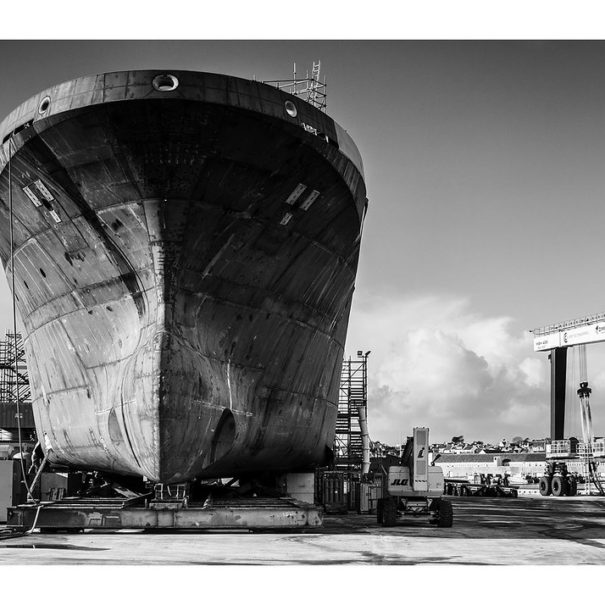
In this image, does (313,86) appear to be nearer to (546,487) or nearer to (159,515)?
(159,515)

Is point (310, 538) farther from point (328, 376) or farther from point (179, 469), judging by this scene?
point (328, 376)

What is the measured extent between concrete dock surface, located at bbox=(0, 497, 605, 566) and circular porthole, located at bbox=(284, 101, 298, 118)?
730cm

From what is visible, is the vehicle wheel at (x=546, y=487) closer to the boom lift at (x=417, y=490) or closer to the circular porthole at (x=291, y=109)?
the boom lift at (x=417, y=490)

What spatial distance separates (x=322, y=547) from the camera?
1101 cm

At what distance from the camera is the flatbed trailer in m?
11.7

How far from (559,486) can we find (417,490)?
91.8 ft

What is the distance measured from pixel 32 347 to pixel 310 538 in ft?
26.1

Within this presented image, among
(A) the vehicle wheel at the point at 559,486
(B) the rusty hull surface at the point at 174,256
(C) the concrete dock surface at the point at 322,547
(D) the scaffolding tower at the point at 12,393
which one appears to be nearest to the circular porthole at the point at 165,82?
(B) the rusty hull surface at the point at 174,256

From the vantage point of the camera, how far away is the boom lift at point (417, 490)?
15469 millimetres

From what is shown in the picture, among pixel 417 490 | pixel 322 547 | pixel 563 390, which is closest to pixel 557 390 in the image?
pixel 563 390

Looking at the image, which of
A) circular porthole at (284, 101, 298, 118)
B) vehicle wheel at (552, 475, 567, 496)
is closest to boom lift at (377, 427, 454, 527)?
circular porthole at (284, 101, 298, 118)

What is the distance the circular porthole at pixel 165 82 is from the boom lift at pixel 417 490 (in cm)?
835
